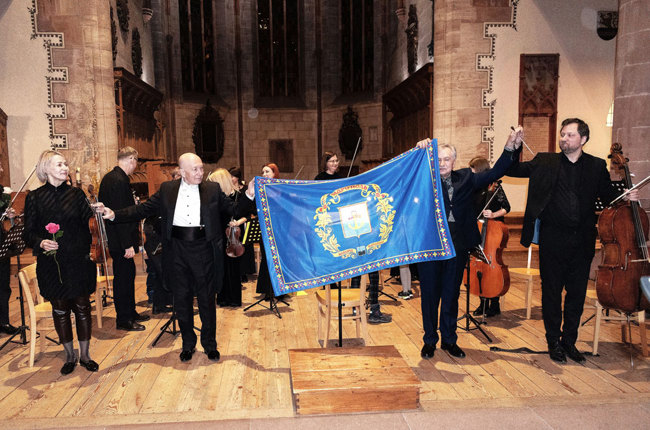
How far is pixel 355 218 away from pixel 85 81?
263 inches

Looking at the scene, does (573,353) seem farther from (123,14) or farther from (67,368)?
(123,14)

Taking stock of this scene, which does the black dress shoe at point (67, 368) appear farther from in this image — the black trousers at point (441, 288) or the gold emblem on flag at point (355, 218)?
the black trousers at point (441, 288)

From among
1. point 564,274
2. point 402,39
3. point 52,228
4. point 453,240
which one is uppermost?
point 402,39

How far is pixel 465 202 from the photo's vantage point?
3885mm

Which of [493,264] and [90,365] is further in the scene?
[493,264]

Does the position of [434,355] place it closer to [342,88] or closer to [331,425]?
[331,425]

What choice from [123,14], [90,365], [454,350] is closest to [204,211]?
[90,365]

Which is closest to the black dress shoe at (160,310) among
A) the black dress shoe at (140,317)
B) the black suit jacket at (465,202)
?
the black dress shoe at (140,317)

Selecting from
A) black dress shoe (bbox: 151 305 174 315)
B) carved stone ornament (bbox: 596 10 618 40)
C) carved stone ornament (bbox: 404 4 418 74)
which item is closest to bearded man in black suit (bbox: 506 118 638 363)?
black dress shoe (bbox: 151 305 174 315)

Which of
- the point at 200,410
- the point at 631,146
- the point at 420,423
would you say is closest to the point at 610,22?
the point at 631,146

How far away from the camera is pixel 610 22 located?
344 inches

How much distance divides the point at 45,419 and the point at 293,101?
47.5ft

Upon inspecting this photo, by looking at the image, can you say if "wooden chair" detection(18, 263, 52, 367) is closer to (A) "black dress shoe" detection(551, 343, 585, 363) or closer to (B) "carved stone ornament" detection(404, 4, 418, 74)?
(A) "black dress shoe" detection(551, 343, 585, 363)

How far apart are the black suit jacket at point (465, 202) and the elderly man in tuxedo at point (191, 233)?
1613 mm
